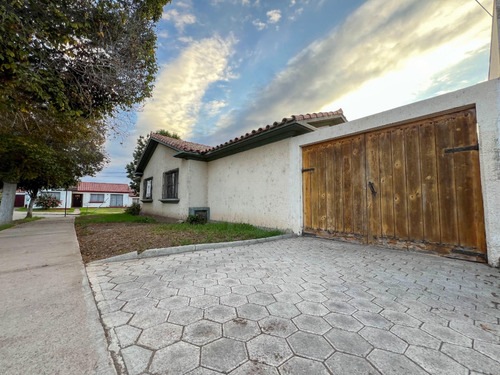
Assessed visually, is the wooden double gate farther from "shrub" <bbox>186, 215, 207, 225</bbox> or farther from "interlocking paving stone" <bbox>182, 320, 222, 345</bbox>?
"shrub" <bbox>186, 215, 207, 225</bbox>

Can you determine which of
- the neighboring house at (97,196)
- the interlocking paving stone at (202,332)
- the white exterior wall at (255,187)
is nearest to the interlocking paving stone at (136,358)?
the interlocking paving stone at (202,332)

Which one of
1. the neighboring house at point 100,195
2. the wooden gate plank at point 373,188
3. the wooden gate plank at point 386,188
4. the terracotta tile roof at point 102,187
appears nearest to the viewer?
the wooden gate plank at point 386,188

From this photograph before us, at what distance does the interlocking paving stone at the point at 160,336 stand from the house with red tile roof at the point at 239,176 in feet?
13.7

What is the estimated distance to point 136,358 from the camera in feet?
3.74

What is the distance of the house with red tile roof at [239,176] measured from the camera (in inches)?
213

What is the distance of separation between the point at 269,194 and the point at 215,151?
2.86m

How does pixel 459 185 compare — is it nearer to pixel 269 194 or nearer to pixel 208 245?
pixel 269 194

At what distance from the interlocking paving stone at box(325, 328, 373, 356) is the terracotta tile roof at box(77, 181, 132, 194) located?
37295 millimetres

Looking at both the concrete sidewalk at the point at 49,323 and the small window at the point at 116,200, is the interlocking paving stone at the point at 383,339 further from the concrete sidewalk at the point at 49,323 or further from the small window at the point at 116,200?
the small window at the point at 116,200

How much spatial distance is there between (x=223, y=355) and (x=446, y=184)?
4.11 meters

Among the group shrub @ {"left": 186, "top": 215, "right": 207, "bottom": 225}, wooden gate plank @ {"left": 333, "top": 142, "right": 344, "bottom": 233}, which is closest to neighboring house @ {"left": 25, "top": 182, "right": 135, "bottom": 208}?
shrub @ {"left": 186, "top": 215, "right": 207, "bottom": 225}

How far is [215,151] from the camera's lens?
726cm

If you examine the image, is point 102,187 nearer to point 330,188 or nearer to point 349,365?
point 330,188

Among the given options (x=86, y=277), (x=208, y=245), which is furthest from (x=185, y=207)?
(x=86, y=277)
